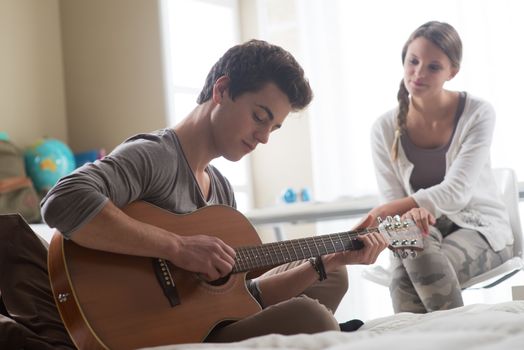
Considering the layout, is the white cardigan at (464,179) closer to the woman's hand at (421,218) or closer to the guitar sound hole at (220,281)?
the woman's hand at (421,218)

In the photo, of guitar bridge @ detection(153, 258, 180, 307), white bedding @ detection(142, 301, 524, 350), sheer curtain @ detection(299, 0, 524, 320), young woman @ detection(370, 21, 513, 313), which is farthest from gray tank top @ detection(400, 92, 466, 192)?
white bedding @ detection(142, 301, 524, 350)

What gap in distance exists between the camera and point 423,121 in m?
2.64

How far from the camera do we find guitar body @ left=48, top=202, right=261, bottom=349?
56.2 inches

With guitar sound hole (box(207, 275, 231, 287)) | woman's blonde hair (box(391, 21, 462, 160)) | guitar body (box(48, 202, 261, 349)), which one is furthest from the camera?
woman's blonde hair (box(391, 21, 462, 160))

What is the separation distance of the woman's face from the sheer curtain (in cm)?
140

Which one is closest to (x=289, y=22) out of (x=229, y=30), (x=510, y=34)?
(x=229, y=30)

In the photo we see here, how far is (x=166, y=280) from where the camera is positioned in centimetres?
154

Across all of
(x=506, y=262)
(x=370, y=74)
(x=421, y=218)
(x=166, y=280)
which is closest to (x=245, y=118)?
(x=166, y=280)

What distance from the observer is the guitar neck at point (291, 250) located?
1710 mm

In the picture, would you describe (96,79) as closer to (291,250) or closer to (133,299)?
(291,250)

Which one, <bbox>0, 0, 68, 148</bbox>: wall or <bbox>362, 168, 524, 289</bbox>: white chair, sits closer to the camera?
<bbox>362, 168, 524, 289</bbox>: white chair

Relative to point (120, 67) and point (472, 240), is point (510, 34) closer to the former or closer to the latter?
point (472, 240)

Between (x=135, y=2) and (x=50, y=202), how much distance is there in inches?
127

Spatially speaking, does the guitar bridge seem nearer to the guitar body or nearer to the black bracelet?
the guitar body
